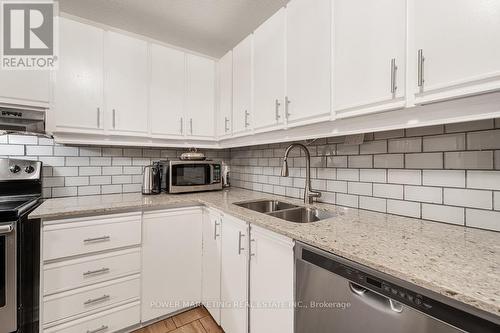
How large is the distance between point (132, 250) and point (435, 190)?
1843 mm

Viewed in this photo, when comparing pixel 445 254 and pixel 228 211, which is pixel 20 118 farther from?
pixel 445 254

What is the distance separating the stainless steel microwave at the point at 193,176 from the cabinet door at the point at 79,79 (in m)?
0.66

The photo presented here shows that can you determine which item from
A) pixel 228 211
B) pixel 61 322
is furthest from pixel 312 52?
pixel 61 322

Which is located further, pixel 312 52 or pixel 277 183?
pixel 277 183

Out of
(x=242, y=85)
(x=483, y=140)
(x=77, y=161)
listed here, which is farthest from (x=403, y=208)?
(x=77, y=161)

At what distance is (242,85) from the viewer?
1.88m

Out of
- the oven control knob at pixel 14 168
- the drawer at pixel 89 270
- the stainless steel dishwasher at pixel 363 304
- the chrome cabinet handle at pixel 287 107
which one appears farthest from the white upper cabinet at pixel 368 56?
the oven control knob at pixel 14 168

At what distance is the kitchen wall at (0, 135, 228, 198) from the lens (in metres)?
1.72

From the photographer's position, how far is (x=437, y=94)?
0.81 meters

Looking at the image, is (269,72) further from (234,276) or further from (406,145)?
(234,276)

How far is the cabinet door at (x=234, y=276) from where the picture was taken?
1.31 meters

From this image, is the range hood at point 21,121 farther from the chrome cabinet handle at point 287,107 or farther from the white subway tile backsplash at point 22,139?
the chrome cabinet handle at point 287,107

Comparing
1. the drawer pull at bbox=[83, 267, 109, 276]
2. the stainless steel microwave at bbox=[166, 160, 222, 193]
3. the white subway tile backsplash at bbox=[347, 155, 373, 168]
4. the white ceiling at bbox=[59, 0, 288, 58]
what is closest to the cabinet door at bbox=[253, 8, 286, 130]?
the white ceiling at bbox=[59, 0, 288, 58]

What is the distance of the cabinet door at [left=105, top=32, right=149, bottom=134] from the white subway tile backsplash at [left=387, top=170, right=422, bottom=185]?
1861mm
